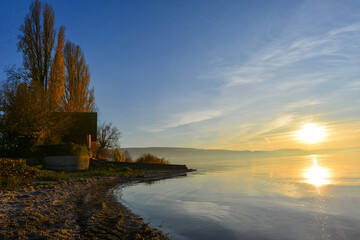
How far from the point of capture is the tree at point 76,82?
32812 millimetres

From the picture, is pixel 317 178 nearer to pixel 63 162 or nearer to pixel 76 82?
pixel 63 162

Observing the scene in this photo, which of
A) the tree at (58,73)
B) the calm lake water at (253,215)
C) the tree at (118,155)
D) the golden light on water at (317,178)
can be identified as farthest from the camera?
the tree at (118,155)

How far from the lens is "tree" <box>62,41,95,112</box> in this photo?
3281cm

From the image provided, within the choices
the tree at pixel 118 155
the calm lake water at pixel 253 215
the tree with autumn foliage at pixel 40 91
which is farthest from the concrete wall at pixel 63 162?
the calm lake water at pixel 253 215

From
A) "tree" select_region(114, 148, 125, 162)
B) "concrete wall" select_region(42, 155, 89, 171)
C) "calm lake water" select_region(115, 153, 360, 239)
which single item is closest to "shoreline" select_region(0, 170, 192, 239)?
"calm lake water" select_region(115, 153, 360, 239)

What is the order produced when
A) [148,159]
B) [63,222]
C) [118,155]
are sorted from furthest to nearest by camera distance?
[118,155] → [148,159] → [63,222]

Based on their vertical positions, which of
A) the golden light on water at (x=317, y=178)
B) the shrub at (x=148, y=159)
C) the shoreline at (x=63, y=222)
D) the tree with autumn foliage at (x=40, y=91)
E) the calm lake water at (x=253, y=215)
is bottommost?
the golden light on water at (x=317, y=178)

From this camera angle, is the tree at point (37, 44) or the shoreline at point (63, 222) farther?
the tree at point (37, 44)

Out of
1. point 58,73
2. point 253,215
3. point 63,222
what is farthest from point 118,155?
point 63,222

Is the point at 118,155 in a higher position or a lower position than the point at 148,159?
higher

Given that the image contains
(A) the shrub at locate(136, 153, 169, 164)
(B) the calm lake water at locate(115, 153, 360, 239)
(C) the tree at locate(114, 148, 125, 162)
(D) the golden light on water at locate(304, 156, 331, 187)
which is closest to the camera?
(B) the calm lake water at locate(115, 153, 360, 239)

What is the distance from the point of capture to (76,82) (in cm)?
3347

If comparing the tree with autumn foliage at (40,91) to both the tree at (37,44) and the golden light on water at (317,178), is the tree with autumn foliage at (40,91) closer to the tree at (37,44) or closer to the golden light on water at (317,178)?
the tree at (37,44)

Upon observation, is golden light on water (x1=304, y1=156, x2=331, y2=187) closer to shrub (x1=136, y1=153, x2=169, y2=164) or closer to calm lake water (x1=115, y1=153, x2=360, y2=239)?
calm lake water (x1=115, y1=153, x2=360, y2=239)
